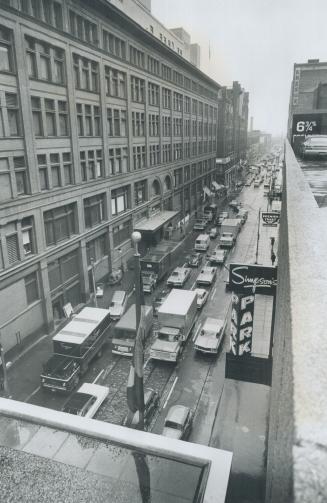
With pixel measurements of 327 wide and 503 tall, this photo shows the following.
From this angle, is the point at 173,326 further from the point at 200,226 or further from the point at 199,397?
the point at 200,226

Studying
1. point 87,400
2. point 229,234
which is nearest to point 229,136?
point 229,234

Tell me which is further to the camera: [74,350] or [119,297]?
[119,297]

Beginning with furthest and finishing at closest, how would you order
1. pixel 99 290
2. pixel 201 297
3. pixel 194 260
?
pixel 194 260 < pixel 99 290 < pixel 201 297

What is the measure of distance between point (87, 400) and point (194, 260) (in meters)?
24.0

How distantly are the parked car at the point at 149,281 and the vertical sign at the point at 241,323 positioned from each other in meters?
16.7

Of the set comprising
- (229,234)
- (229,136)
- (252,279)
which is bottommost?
(229,234)

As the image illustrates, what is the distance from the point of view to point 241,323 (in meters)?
16.0

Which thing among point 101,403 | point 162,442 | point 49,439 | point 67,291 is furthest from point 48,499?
point 67,291

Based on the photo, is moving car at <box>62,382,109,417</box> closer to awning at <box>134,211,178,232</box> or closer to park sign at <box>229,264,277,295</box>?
Answer: park sign at <box>229,264,277,295</box>

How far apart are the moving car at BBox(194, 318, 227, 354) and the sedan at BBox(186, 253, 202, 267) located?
1480 centimetres

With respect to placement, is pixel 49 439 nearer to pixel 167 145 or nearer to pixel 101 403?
pixel 101 403

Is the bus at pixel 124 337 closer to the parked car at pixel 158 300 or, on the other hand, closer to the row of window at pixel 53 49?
the parked car at pixel 158 300

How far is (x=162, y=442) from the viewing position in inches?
255

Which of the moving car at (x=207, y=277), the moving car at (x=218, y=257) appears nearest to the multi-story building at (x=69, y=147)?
the moving car at (x=218, y=257)
